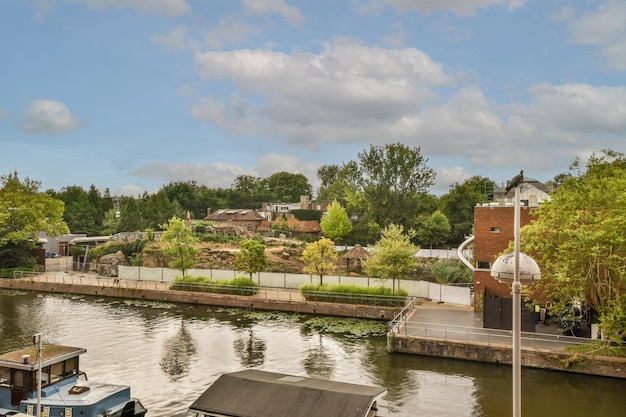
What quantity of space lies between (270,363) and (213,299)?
1718 centimetres

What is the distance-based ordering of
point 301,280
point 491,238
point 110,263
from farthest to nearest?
point 110,263
point 301,280
point 491,238

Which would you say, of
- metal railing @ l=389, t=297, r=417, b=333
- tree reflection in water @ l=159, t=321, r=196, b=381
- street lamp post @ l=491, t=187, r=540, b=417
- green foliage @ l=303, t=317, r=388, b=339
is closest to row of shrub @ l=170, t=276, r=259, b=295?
green foliage @ l=303, t=317, r=388, b=339

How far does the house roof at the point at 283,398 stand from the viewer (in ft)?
50.2

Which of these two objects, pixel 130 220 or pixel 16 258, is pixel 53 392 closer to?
pixel 16 258

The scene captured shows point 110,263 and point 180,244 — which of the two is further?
point 110,263

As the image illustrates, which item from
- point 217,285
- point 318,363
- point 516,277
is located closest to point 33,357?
point 318,363

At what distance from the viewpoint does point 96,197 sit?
364 feet

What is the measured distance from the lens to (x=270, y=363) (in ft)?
86.4

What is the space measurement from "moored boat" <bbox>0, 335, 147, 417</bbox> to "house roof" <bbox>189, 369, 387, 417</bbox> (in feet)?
12.4

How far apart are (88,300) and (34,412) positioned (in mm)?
28636

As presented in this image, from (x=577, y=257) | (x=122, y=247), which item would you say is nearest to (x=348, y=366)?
(x=577, y=257)

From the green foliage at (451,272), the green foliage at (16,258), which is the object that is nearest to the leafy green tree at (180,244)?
the green foliage at (16,258)

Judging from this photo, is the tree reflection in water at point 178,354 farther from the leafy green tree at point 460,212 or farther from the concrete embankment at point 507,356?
the leafy green tree at point 460,212

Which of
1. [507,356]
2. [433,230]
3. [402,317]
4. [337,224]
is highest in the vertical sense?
[337,224]
